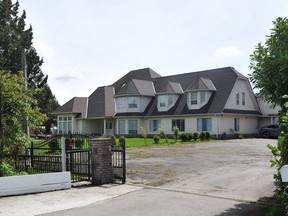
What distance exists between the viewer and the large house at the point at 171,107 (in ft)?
127

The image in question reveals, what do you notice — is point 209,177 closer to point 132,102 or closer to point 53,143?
point 53,143

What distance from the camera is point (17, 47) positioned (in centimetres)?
4712

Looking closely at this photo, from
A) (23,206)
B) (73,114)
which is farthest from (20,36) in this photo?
(23,206)

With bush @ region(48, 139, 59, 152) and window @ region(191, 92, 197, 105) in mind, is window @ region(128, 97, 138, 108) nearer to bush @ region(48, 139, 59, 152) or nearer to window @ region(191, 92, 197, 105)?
window @ region(191, 92, 197, 105)

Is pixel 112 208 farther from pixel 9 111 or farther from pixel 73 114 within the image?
pixel 73 114

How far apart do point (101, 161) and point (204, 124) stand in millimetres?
28294

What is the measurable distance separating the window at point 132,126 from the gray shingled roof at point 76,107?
696 cm

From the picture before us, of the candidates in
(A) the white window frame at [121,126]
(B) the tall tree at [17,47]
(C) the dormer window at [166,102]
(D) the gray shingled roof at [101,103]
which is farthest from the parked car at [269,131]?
(B) the tall tree at [17,47]

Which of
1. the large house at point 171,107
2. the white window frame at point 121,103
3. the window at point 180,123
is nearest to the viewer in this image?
the large house at point 171,107

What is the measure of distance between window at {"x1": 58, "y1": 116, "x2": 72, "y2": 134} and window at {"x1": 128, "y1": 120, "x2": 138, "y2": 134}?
917 cm

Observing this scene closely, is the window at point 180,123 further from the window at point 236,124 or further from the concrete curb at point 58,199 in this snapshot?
the concrete curb at point 58,199

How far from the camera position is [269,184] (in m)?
10.8

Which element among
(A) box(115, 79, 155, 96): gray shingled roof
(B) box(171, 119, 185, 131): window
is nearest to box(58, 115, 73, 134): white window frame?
(A) box(115, 79, 155, 96): gray shingled roof

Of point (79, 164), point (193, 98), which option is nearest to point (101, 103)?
point (193, 98)
